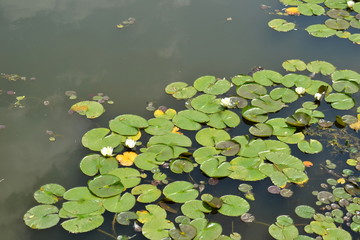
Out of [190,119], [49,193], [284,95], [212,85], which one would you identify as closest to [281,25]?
[284,95]

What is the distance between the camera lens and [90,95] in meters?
4.39

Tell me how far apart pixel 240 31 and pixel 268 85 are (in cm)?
105

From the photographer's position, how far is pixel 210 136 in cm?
387

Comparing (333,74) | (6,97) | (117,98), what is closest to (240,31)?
(333,74)

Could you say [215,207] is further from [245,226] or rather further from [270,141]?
[270,141]

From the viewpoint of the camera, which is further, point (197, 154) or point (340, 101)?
point (340, 101)

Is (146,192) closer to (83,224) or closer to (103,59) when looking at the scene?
(83,224)

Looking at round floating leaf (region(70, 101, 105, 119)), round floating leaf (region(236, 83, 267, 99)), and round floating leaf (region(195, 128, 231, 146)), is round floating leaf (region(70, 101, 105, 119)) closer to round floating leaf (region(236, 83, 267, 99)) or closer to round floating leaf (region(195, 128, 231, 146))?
round floating leaf (region(195, 128, 231, 146))

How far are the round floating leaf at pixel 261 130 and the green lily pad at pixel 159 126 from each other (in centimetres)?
68

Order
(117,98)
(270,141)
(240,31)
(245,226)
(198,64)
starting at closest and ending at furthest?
(245,226) < (270,141) < (117,98) < (198,64) < (240,31)

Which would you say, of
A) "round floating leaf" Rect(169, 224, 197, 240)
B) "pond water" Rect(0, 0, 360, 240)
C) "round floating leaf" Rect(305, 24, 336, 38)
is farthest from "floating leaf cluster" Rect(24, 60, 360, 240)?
"round floating leaf" Rect(305, 24, 336, 38)

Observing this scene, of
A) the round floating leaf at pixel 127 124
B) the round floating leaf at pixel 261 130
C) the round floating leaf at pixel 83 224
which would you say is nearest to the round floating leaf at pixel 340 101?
the round floating leaf at pixel 261 130

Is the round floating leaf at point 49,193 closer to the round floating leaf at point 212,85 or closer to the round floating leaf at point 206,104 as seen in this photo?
the round floating leaf at point 206,104

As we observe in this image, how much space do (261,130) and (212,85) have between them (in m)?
0.73
